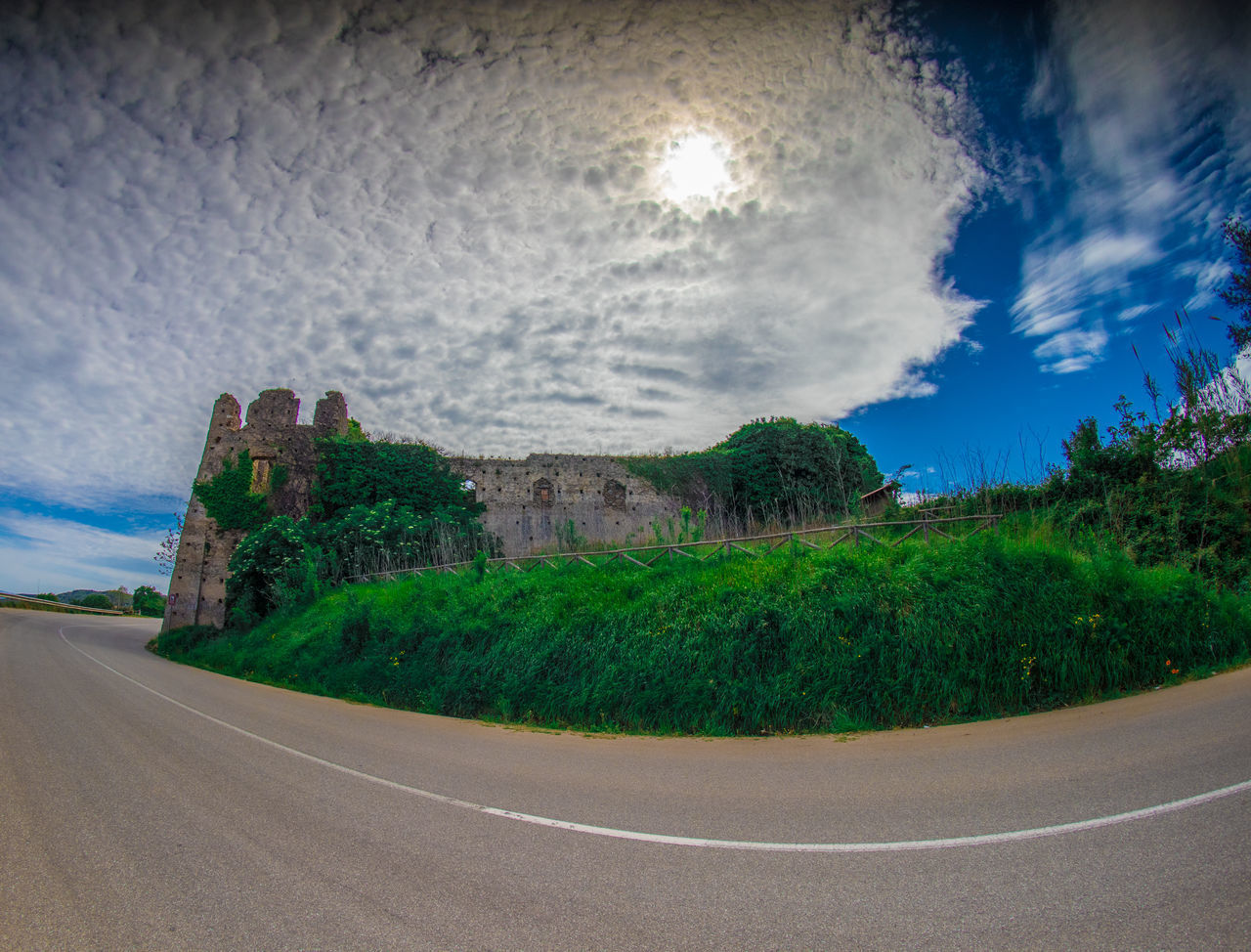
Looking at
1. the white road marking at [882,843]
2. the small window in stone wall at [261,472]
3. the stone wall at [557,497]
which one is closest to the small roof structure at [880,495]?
the stone wall at [557,497]

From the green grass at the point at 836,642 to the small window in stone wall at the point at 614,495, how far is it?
46.9 ft

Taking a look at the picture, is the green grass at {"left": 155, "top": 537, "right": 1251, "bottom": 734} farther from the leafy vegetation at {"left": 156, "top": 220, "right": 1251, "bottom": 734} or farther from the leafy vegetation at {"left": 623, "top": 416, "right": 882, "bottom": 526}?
the leafy vegetation at {"left": 623, "top": 416, "right": 882, "bottom": 526}

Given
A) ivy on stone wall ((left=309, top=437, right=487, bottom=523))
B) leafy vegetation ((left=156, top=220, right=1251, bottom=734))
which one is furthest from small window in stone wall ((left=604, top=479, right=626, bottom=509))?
leafy vegetation ((left=156, top=220, right=1251, bottom=734))

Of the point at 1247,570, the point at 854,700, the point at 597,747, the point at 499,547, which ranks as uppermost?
the point at 499,547

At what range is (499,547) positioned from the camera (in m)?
21.0

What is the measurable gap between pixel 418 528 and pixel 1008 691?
16.7m

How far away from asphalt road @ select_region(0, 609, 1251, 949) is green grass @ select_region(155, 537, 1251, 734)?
622mm

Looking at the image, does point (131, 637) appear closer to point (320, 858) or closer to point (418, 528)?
point (418, 528)

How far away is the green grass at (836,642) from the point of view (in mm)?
6836

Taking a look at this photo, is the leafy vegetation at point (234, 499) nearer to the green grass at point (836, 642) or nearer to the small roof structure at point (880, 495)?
the green grass at point (836, 642)

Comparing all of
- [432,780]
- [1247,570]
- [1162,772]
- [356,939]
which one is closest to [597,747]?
[432,780]

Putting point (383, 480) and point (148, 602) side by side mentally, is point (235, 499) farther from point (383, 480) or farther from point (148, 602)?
point (148, 602)

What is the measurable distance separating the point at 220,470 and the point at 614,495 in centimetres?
1508

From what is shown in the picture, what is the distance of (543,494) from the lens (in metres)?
23.4
